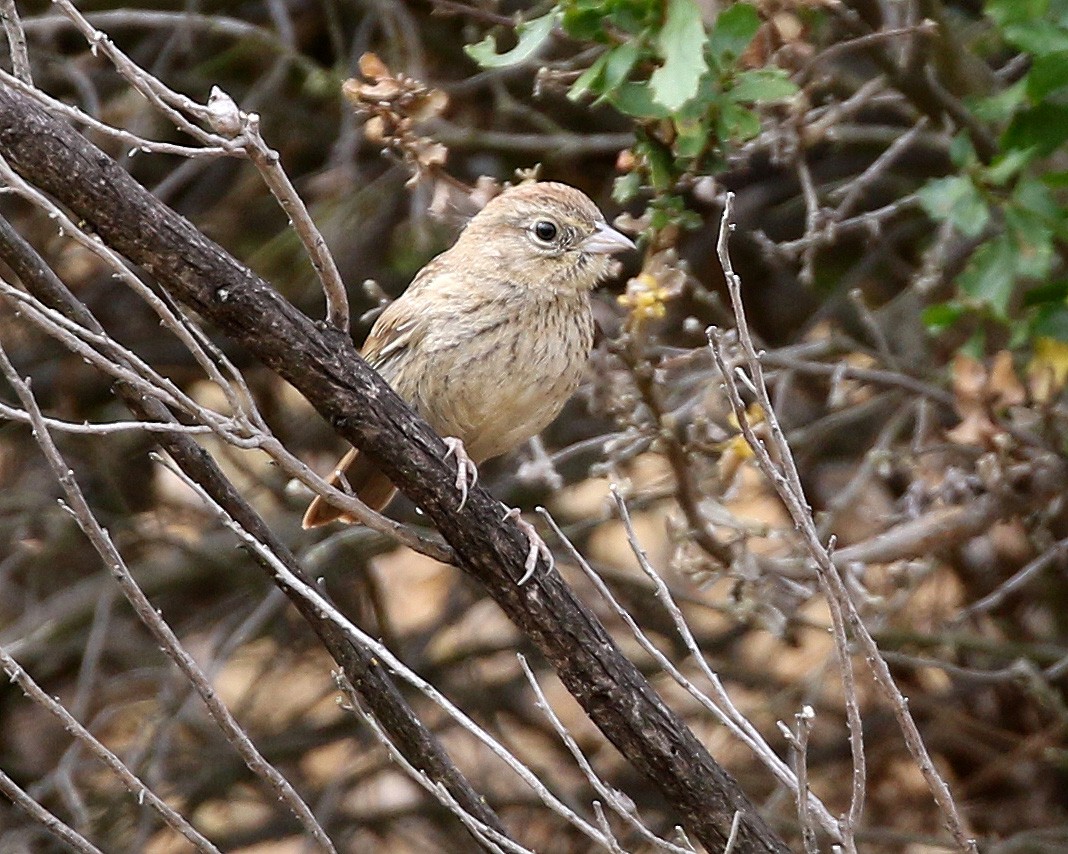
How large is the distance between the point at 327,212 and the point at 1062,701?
9.53 ft

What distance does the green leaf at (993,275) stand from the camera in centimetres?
385

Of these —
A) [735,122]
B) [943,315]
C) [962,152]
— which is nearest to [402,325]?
[735,122]

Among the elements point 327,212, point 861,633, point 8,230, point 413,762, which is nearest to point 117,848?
point 327,212

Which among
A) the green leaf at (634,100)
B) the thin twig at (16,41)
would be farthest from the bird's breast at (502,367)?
the thin twig at (16,41)

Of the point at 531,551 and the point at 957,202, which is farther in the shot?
the point at 957,202

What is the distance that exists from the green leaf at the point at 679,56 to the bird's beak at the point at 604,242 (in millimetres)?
676

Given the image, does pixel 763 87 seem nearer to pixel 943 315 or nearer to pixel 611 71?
pixel 611 71

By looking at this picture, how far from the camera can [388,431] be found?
283 cm

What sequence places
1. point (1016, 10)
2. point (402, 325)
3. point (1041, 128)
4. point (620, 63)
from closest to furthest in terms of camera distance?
point (620, 63) < point (1016, 10) < point (1041, 128) < point (402, 325)

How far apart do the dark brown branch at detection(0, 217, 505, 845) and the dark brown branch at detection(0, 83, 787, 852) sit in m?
0.28

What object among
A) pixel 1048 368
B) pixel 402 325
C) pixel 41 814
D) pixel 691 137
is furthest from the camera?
pixel 1048 368

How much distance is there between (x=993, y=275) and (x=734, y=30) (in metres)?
0.92

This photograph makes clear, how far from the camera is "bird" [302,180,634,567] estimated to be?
3.75m

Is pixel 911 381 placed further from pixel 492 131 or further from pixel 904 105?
pixel 492 131
